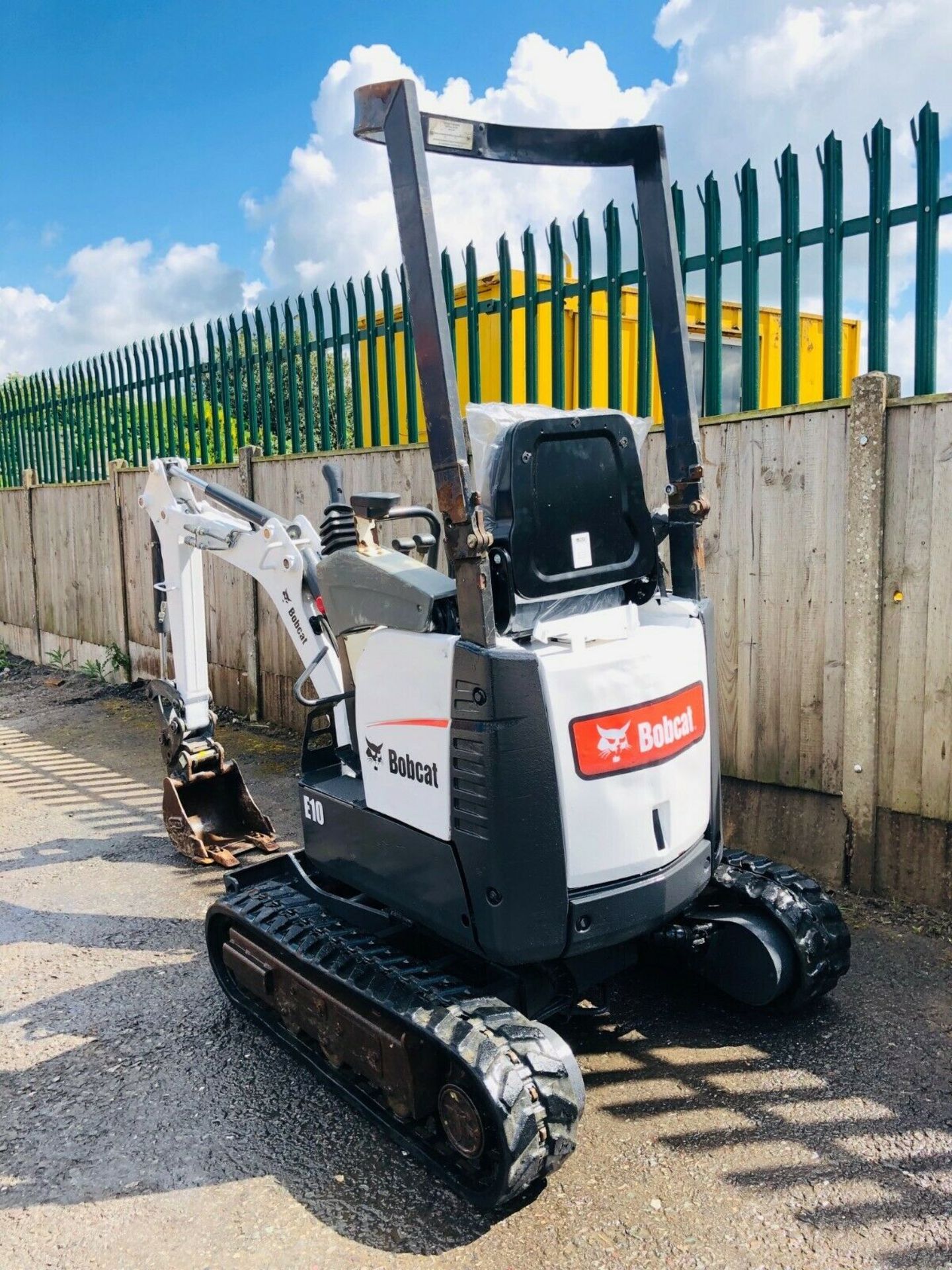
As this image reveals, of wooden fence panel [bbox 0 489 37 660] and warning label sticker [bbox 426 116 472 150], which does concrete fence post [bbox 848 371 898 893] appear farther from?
wooden fence panel [bbox 0 489 37 660]

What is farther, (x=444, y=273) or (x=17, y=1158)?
(x=444, y=273)

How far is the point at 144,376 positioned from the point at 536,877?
830cm

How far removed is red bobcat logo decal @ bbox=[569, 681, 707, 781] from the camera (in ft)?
8.86

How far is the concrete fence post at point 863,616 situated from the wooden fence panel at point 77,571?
756cm

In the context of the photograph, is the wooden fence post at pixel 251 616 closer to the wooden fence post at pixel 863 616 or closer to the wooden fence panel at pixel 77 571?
the wooden fence panel at pixel 77 571

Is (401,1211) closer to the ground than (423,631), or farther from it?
closer to the ground

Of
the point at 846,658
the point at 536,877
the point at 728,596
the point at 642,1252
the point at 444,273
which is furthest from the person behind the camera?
the point at 444,273

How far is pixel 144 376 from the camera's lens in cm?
971

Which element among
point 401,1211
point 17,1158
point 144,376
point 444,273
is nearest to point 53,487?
point 144,376

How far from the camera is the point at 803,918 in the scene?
3.47 meters

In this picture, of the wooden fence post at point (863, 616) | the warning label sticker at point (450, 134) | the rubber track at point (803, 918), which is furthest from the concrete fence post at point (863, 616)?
the warning label sticker at point (450, 134)

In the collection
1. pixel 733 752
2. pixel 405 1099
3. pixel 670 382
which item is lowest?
pixel 405 1099

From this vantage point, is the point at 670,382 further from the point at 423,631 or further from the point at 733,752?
the point at 733,752

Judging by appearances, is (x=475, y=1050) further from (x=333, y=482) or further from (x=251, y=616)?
(x=251, y=616)
